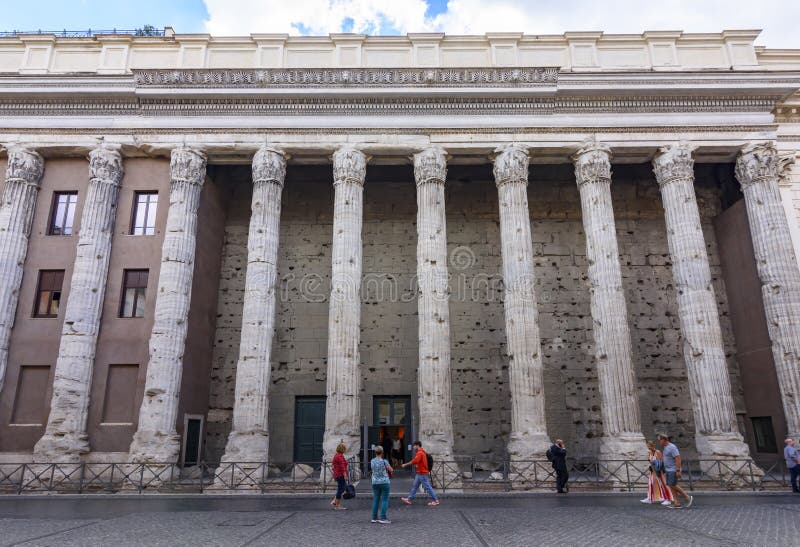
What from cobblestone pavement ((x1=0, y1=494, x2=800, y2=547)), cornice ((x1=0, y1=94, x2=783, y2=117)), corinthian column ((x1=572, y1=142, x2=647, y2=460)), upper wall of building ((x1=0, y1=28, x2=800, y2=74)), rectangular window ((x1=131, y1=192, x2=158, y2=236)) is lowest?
cobblestone pavement ((x1=0, y1=494, x2=800, y2=547))

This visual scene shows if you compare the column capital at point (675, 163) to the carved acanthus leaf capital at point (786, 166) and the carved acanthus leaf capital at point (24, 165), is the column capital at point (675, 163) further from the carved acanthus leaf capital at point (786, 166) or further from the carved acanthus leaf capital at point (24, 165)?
the carved acanthus leaf capital at point (24, 165)

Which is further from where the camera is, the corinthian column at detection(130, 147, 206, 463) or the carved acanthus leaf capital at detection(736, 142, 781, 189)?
the carved acanthus leaf capital at detection(736, 142, 781, 189)

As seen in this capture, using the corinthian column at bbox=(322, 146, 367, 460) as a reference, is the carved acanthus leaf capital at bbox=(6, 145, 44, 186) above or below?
above

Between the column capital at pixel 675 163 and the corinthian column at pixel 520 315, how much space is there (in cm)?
432

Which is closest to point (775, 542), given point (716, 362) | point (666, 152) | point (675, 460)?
point (675, 460)

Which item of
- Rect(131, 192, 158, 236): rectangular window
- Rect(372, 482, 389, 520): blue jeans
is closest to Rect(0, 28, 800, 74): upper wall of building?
Rect(131, 192, 158, 236): rectangular window

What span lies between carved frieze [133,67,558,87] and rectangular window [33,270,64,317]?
21.4ft

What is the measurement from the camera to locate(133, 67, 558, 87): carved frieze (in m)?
17.2

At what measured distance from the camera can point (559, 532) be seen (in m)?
7.70

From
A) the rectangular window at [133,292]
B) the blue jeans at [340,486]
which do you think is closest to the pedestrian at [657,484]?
the blue jeans at [340,486]

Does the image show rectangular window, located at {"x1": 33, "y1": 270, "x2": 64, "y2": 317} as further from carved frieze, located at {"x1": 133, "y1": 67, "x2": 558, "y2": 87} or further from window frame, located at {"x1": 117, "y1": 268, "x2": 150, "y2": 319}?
carved frieze, located at {"x1": 133, "y1": 67, "x2": 558, "y2": 87}

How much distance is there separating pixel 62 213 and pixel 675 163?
19427 mm

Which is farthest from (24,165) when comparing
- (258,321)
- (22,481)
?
(22,481)

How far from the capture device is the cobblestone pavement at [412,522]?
23.5ft
